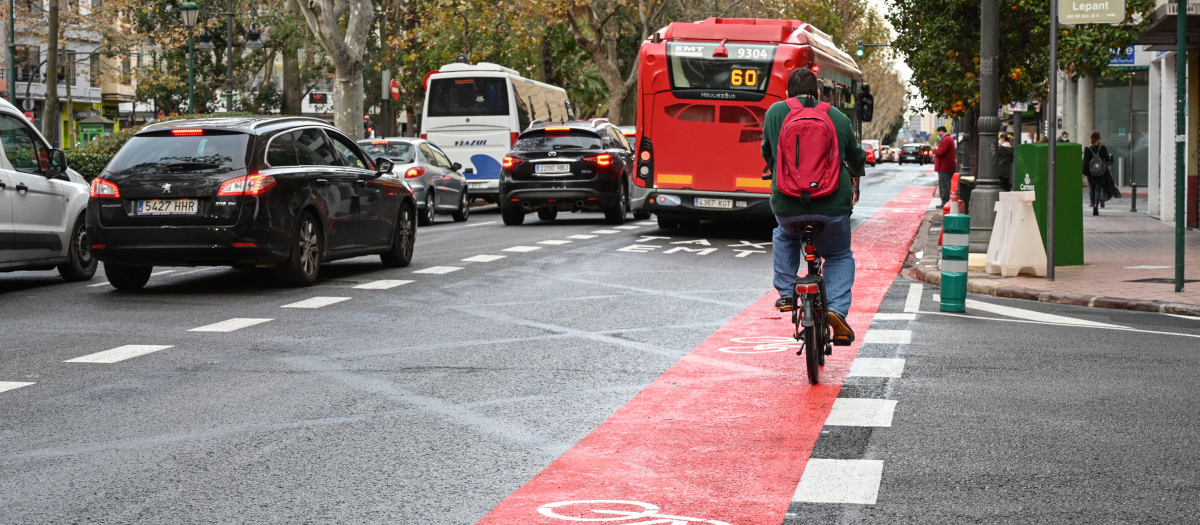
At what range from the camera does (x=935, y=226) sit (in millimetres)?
23547

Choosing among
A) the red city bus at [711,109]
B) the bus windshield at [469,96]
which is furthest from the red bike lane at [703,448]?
the bus windshield at [469,96]

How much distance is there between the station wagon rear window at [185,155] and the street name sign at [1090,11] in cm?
759

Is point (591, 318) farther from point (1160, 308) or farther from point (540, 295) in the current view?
point (1160, 308)

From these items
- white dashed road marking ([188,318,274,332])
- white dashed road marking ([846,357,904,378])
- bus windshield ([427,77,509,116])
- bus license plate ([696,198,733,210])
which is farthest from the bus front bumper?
bus windshield ([427,77,509,116])

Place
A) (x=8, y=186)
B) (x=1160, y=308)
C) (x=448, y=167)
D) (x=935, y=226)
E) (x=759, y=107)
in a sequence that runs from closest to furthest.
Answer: (x=1160, y=308) → (x=8, y=186) → (x=759, y=107) → (x=935, y=226) → (x=448, y=167)

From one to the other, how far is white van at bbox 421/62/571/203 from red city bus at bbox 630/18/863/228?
11.1 m

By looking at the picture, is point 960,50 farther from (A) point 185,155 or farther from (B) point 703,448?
(B) point 703,448

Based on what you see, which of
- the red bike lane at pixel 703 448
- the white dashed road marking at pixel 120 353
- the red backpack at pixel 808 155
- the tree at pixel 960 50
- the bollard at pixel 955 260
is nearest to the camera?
the red bike lane at pixel 703 448

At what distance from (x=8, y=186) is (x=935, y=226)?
15.4 meters

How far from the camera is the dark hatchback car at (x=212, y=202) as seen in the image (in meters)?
12.0

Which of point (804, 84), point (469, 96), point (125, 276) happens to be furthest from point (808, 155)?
point (469, 96)

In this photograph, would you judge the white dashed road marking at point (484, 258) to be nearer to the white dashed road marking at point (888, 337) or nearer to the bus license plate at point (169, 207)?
the bus license plate at point (169, 207)

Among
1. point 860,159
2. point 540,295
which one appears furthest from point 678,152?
point 860,159

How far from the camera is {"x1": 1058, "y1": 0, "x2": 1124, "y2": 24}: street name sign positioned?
13055 mm
